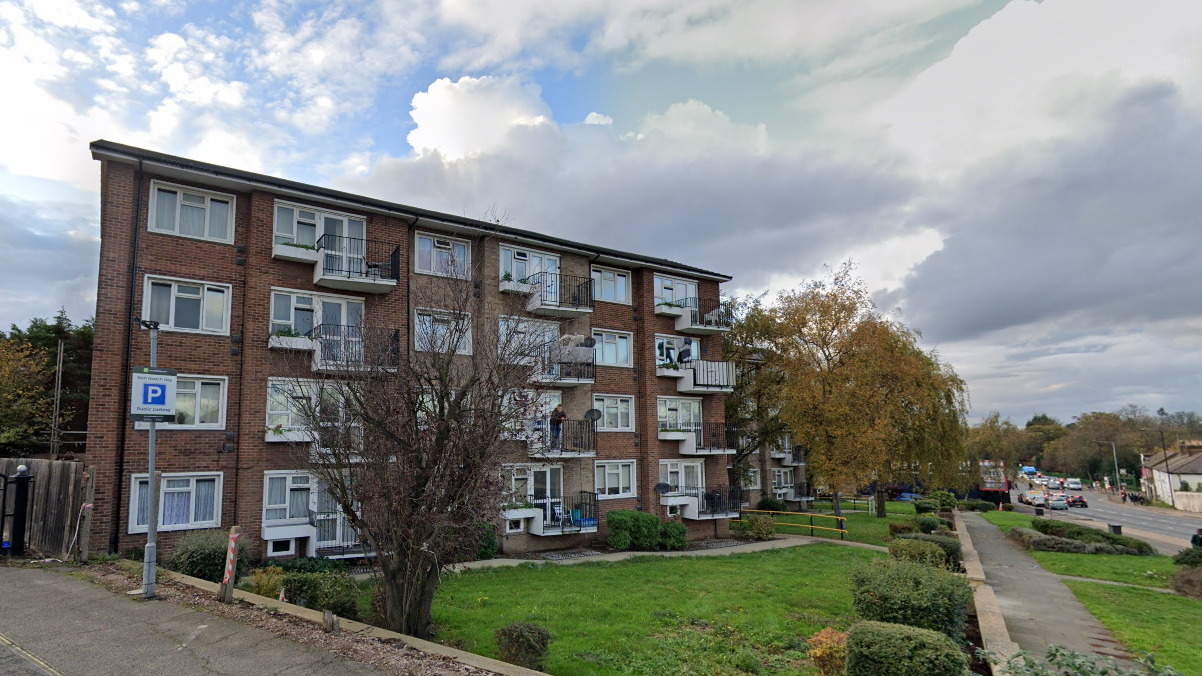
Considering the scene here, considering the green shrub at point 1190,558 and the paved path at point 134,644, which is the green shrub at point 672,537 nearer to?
the green shrub at point 1190,558

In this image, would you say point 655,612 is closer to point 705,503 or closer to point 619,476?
point 619,476

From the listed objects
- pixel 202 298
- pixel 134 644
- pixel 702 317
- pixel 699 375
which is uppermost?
pixel 702 317

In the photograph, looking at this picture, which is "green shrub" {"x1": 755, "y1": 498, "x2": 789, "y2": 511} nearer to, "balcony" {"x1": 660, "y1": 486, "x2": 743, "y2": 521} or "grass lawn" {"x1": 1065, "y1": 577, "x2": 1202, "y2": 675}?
"balcony" {"x1": 660, "y1": 486, "x2": 743, "y2": 521}

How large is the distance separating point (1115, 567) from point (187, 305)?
27464 mm

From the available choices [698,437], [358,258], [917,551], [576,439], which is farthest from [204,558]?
[698,437]

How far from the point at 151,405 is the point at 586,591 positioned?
862 cm

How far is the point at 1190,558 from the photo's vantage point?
1762 centimetres

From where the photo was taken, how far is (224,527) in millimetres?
15383

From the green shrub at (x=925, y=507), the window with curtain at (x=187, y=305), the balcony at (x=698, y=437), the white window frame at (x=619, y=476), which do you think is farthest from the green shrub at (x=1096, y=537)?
the window with curtain at (x=187, y=305)

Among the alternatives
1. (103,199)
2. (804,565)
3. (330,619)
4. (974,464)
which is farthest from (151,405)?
(974,464)

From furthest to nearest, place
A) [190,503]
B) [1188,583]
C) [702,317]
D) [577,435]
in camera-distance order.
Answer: [702,317] → [577,435] → [1188,583] → [190,503]

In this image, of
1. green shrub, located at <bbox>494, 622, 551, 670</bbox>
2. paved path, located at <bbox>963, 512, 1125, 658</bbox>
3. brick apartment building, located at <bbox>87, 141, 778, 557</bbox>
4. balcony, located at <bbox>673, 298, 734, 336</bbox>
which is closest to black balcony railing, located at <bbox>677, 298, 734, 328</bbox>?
balcony, located at <bbox>673, 298, 734, 336</bbox>

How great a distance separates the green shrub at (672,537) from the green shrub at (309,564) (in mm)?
10404

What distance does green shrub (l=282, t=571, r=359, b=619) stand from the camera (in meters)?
9.13
